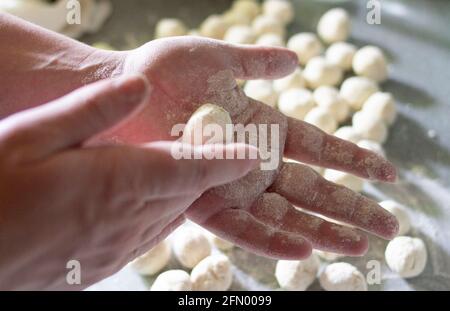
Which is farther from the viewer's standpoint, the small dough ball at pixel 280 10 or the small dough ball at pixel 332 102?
the small dough ball at pixel 280 10

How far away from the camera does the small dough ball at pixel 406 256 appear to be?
115cm

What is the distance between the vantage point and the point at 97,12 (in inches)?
69.6

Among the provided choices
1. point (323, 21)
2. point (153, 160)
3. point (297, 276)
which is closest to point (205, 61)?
point (153, 160)

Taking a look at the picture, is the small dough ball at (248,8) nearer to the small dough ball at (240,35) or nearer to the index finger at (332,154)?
the small dough ball at (240,35)

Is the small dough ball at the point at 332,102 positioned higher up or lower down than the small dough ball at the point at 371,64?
lower down

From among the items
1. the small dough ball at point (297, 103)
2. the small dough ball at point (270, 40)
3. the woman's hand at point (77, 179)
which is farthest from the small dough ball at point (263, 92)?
the woman's hand at point (77, 179)

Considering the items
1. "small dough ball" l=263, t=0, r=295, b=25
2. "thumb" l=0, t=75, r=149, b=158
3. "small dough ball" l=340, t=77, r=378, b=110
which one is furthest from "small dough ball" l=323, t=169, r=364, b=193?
"thumb" l=0, t=75, r=149, b=158

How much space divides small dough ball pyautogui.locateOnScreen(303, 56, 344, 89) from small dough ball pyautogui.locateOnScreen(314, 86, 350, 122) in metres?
0.04

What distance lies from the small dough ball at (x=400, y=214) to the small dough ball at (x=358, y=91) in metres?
0.35

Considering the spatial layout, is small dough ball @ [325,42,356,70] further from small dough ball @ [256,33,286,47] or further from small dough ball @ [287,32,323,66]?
small dough ball @ [256,33,286,47]

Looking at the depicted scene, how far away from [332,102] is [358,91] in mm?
93

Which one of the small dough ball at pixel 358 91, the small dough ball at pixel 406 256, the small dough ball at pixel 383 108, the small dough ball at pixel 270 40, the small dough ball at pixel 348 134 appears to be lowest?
the small dough ball at pixel 406 256

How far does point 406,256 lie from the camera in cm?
115
